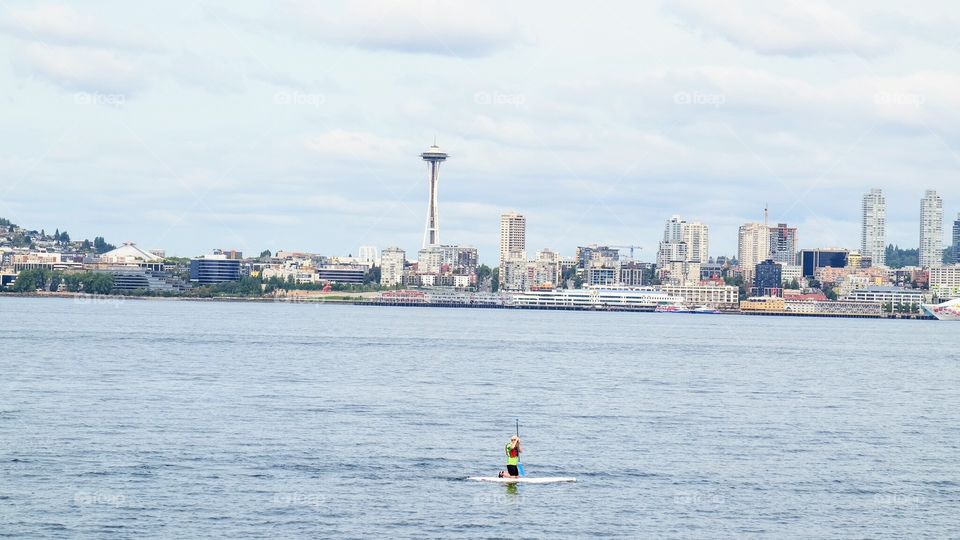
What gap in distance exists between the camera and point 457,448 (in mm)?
52594

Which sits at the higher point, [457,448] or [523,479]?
[457,448]

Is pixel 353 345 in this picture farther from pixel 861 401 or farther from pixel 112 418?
pixel 112 418

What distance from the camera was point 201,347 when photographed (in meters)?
117

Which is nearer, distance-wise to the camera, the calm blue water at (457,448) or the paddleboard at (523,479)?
the calm blue water at (457,448)

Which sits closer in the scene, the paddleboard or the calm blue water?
the calm blue water

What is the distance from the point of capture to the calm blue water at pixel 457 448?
4069cm

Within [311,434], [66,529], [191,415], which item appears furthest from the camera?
[191,415]

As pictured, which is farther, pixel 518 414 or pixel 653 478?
pixel 518 414

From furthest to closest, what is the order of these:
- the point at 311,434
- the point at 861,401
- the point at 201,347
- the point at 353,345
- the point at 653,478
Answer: the point at 353,345, the point at 201,347, the point at 861,401, the point at 311,434, the point at 653,478

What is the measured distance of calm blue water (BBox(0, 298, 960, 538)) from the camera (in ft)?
133

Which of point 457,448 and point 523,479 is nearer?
point 523,479

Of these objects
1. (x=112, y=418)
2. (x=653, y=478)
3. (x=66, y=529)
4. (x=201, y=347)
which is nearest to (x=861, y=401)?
(x=653, y=478)

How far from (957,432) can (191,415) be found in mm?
30906

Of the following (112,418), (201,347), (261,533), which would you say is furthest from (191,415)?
(201,347)
